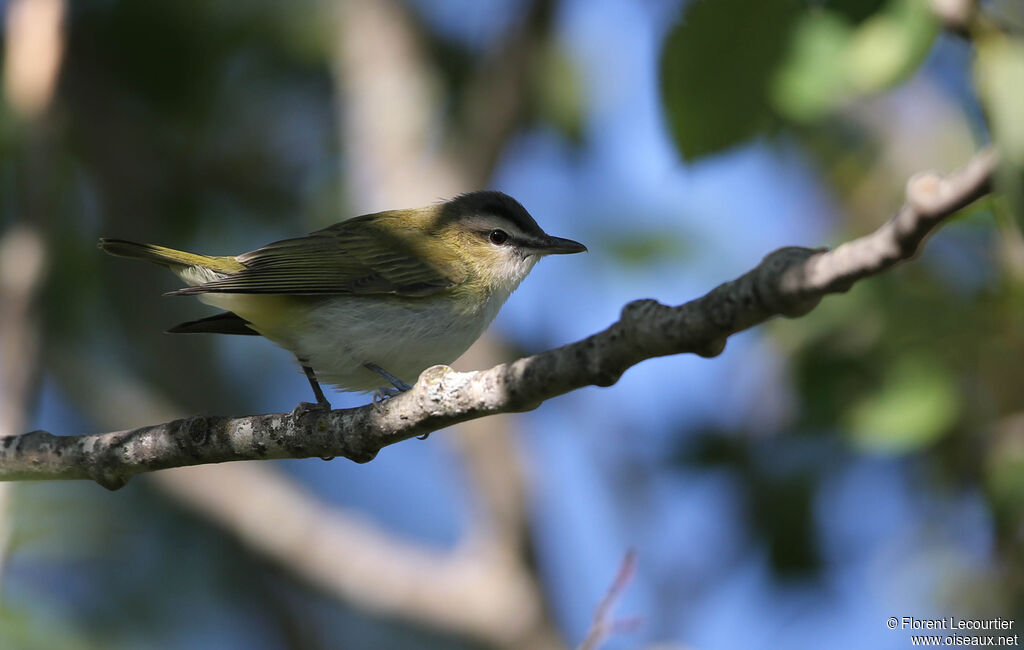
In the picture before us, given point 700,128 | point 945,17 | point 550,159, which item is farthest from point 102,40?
point 945,17

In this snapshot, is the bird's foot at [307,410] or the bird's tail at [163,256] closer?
the bird's foot at [307,410]

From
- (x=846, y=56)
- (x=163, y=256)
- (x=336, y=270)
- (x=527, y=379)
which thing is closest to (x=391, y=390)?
(x=336, y=270)

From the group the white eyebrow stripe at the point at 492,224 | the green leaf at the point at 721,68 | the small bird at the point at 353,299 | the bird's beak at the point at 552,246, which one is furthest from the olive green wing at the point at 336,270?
the green leaf at the point at 721,68

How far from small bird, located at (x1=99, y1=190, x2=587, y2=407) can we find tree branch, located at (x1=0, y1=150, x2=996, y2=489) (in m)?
0.96

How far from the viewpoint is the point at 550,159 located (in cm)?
809

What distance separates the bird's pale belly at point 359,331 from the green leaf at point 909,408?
5.65 ft

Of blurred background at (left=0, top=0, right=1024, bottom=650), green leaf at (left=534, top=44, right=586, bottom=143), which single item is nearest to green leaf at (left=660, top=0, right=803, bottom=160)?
blurred background at (left=0, top=0, right=1024, bottom=650)

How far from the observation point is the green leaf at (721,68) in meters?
2.21

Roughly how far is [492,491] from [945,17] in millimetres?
4940

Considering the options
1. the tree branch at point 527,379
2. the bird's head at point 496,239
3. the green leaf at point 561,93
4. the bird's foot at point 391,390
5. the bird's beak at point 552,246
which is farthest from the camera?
the green leaf at point 561,93

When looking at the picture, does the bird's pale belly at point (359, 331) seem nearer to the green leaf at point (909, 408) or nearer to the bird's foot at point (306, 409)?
the bird's foot at point (306, 409)

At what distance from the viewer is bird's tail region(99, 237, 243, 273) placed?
3.92 meters

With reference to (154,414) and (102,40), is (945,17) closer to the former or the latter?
(154,414)

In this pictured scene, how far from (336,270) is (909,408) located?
2.43 m
